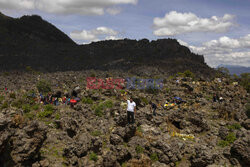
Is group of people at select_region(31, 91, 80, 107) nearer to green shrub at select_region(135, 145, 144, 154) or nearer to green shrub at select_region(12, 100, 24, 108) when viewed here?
green shrub at select_region(12, 100, 24, 108)

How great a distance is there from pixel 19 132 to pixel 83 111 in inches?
365

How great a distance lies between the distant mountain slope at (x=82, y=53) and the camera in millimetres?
79062

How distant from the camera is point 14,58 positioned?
276 ft

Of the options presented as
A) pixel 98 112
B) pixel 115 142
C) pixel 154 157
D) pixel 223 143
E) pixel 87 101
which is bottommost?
pixel 223 143

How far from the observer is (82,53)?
3994 inches

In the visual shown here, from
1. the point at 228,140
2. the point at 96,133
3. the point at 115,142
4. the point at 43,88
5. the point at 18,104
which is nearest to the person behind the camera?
the point at 115,142

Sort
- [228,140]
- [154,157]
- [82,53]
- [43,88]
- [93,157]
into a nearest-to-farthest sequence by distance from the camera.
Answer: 1. [93,157]
2. [154,157]
3. [228,140]
4. [43,88]
5. [82,53]

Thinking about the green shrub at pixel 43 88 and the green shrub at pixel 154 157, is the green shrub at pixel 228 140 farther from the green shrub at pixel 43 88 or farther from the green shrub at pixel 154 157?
the green shrub at pixel 43 88

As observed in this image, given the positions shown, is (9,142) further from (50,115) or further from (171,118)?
(171,118)

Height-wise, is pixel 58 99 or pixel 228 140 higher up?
pixel 58 99

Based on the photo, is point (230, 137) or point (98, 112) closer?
point (230, 137)

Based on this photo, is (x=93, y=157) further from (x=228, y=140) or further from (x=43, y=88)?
(x=43, y=88)

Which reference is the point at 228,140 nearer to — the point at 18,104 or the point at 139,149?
the point at 139,149

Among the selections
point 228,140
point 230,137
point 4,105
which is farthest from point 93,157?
point 4,105
